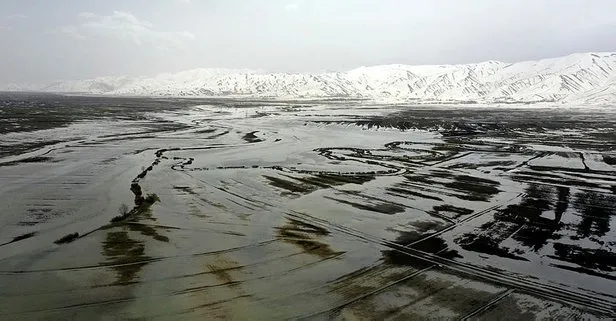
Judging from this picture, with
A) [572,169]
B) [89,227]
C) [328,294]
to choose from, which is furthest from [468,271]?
[572,169]

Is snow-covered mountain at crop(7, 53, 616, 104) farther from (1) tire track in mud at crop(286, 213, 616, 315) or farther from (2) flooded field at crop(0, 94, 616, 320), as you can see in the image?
(1) tire track in mud at crop(286, 213, 616, 315)

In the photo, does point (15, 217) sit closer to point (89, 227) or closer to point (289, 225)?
point (89, 227)

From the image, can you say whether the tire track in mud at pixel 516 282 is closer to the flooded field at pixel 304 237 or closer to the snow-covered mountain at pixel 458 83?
the flooded field at pixel 304 237

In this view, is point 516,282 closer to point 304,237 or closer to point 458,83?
point 304,237

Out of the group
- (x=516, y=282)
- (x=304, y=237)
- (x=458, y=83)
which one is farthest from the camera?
(x=458, y=83)

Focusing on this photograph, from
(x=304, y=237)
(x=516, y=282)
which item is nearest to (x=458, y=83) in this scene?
(x=304, y=237)

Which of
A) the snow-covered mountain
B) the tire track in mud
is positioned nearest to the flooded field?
the tire track in mud
